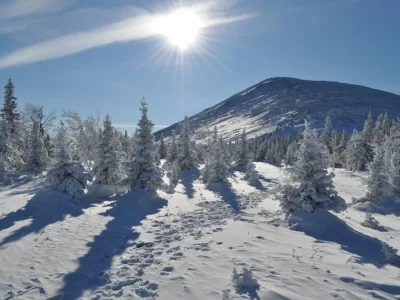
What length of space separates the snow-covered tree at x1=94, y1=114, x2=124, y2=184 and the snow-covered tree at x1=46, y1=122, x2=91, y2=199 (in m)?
4.64

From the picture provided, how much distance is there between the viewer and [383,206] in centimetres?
Result: 2434

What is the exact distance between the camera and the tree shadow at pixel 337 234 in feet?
32.9

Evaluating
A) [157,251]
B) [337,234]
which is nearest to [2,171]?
[157,251]

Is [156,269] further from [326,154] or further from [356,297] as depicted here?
[326,154]

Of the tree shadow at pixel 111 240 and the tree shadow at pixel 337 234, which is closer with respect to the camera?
the tree shadow at pixel 111 240

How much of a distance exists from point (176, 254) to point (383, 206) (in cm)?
2268

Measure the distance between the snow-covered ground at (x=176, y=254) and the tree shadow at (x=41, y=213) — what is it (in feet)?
0.14

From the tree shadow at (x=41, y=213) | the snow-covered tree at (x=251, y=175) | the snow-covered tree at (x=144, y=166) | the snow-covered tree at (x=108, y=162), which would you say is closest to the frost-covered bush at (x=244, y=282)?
the tree shadow at (x=41, y=213)

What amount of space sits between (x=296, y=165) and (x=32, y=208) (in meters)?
13.9

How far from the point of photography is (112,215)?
15.3 metres

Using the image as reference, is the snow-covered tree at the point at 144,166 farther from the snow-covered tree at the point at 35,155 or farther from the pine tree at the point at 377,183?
the pine tree at the point at 377,183

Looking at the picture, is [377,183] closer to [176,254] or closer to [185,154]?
[176,254]

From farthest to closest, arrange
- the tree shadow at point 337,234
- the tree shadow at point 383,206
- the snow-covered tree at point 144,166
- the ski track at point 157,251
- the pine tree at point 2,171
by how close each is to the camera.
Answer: the tree shadow at point 383,206
the pine tree at point 2,171
the snow-covered tree at point 144,166
the tree shadow at point 337,234
the ski track at point 157,251

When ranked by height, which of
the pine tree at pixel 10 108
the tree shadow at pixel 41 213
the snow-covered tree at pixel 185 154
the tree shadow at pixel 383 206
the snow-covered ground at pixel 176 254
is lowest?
the tree shadow at pixel 383 206
